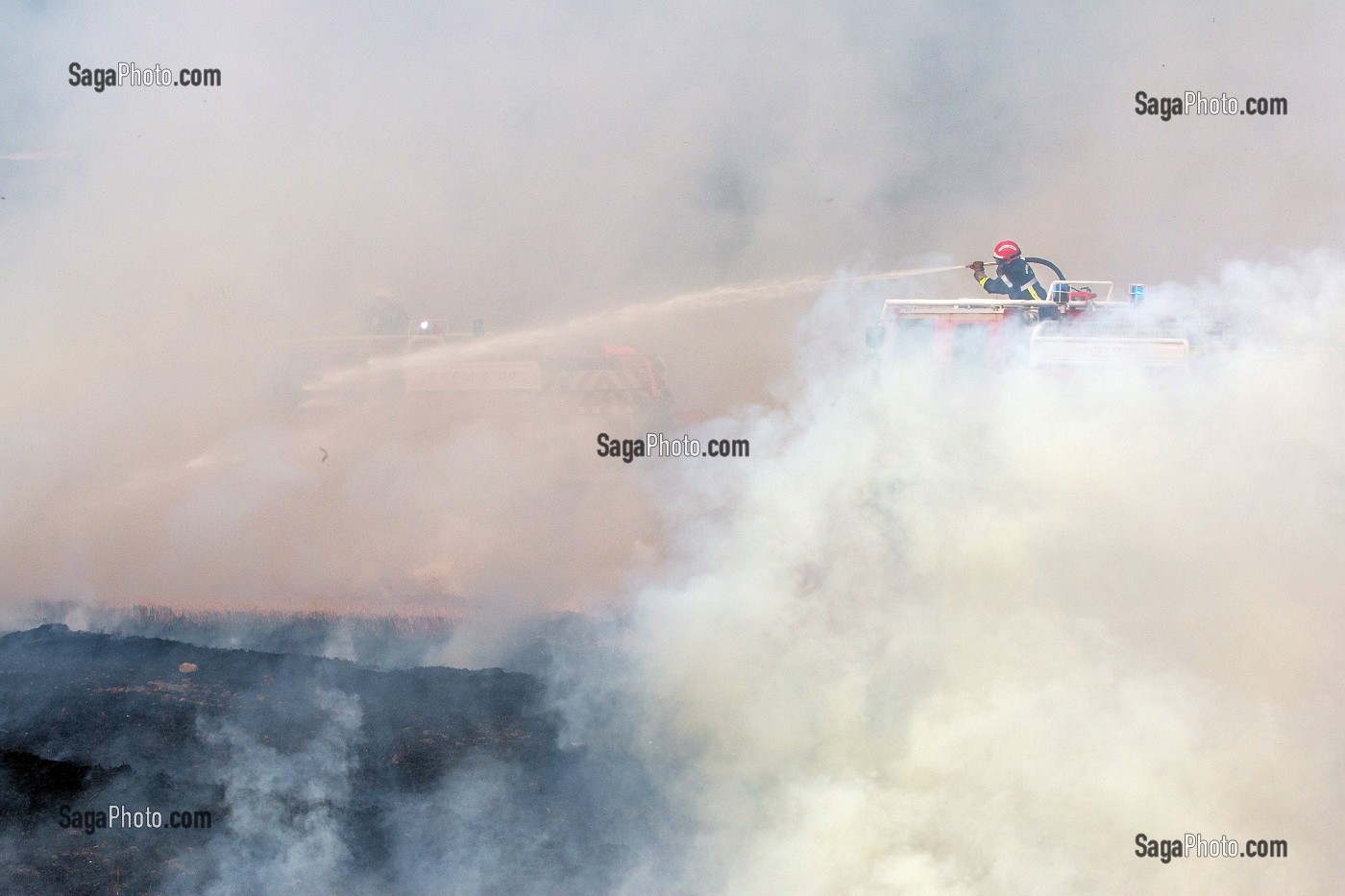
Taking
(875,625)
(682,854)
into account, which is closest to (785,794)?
(682,854)

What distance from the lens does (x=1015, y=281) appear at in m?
Result: 12.8

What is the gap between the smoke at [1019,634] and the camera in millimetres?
8805

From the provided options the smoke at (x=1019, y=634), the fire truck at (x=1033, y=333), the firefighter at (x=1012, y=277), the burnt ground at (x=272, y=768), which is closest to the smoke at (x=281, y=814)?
the burnt ground at (x=272, y=768)

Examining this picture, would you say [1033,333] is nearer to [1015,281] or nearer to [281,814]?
[1015,281]

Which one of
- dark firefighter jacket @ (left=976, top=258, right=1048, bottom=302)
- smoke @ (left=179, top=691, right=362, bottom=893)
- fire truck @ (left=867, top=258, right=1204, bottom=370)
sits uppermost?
dark firefighter jacket @ (left=976, top=258, right=1048, bottom=302)

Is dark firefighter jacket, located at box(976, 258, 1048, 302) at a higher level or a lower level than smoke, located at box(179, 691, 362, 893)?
higher

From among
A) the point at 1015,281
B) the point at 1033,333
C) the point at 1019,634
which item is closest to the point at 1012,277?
the point at 1015,281

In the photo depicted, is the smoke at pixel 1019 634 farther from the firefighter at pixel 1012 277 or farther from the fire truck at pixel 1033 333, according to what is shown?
the firefighter at pixel 1012 277

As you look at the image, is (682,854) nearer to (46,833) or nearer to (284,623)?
(46,833)

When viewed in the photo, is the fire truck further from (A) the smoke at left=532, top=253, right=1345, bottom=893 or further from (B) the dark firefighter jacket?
(B) the dark firefighter jacket

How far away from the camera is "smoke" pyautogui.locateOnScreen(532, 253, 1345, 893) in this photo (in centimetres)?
880

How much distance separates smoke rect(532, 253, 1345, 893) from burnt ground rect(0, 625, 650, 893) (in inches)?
39.1

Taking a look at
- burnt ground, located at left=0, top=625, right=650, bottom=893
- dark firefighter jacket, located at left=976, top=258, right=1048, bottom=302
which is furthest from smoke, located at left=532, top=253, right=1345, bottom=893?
dark firefighter jacket, located at left=976, top=258, right=1048, bottom=302

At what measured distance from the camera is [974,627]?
34.2ft
